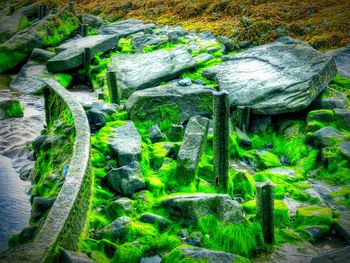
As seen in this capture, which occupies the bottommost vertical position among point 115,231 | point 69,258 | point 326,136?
point 326,136

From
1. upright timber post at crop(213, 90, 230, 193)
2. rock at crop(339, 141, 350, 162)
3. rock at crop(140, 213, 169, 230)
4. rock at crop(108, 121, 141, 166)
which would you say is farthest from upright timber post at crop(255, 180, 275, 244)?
rock at crop(339, 141, 350, 162)

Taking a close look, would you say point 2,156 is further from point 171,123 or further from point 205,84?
point 205,84

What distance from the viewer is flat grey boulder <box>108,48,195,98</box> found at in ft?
32.6

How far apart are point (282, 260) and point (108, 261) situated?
221 cm

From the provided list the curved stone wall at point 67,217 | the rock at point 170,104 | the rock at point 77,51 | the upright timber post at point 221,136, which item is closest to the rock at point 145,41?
the rock at point 77,51

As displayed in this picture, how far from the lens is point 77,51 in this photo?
1342 centimetres

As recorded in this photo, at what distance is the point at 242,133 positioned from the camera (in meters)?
8.27

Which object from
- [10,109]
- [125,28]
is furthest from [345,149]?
[125,28]

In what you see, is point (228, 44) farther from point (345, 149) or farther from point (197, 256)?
point (197, 256)

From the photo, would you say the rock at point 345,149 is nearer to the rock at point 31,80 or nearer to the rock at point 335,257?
the rock at point 335,257

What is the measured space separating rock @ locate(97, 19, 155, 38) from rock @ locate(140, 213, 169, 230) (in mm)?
11659

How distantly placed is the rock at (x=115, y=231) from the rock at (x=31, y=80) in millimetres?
9276

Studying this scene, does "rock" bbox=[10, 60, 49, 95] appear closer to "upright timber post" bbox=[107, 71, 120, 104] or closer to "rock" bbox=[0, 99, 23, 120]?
"rock" bbox=[0, 99, 23, 120]

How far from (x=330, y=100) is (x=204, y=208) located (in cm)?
520
